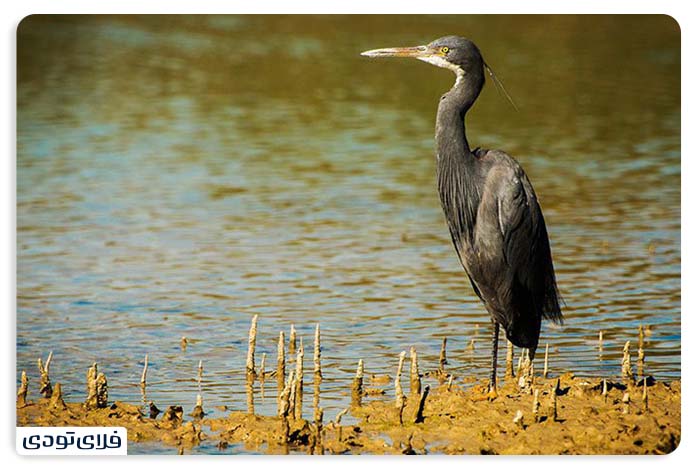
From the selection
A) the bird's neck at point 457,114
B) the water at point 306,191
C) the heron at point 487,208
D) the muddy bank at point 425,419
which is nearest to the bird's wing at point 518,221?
the heron at point 487,208

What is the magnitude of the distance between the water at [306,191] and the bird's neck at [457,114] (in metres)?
1.55

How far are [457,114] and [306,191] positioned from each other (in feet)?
20.1

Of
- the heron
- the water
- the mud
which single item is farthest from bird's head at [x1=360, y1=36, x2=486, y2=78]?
the mud

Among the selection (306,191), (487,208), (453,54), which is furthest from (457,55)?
(306,191)

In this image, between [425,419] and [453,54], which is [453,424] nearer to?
[425,419]

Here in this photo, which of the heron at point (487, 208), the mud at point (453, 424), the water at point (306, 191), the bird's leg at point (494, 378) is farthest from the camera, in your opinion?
the water at point (306, 191)

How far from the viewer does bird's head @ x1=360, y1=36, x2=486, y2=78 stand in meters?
7.02

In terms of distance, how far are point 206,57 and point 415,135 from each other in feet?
9.59

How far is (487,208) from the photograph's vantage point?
7.04m

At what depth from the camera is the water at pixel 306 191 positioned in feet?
28.0

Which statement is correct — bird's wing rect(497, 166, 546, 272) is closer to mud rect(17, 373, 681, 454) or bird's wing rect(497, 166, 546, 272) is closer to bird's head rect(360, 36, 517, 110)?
bird's head rect(360, 36, 517, 110)

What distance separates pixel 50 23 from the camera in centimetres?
814

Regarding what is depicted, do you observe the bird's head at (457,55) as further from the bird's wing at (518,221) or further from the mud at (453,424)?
the mud at (453,424)
